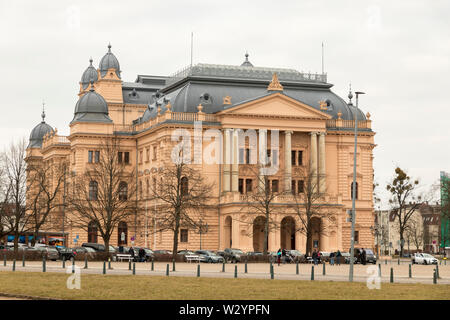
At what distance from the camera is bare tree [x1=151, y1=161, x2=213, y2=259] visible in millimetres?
105625

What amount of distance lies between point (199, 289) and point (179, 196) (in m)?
59.3

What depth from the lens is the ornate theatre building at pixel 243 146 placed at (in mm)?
122562

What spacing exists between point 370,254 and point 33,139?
90.2m

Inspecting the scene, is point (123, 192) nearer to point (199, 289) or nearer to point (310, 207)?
point (310, 207)

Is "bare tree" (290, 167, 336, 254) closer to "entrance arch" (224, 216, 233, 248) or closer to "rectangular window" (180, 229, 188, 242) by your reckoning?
"entrance arch" (224, 216, 233, 248)

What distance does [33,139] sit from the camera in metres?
180

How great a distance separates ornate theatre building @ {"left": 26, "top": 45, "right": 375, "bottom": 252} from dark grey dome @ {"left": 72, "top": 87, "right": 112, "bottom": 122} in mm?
134

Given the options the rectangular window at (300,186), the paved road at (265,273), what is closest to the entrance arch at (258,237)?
the rectangular window at (300,186)

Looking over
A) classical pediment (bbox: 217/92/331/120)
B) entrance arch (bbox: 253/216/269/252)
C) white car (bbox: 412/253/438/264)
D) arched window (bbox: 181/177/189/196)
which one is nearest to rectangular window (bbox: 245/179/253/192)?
entrance arch (bbox: 253/216/269/252)

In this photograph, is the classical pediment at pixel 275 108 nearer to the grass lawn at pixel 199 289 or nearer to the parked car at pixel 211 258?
the parked car at pixel 211 258
